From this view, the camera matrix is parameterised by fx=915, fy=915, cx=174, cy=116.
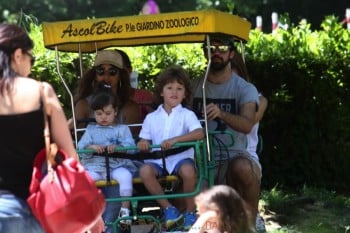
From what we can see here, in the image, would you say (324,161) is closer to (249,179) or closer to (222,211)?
(249,179)

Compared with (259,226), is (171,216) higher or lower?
higher

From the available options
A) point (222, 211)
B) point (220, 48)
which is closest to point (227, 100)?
point (220, 48)

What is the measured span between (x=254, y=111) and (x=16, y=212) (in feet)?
11.4

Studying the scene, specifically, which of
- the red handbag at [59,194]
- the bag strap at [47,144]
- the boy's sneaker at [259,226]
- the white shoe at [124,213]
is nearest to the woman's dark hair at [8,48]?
the bag strap at [47,144]

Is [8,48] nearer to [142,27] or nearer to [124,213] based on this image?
[142,27]

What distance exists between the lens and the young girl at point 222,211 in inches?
210

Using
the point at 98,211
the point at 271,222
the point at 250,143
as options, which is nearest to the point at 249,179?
the point at 250,143

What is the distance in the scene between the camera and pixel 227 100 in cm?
752

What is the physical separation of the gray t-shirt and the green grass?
1179 millimetres

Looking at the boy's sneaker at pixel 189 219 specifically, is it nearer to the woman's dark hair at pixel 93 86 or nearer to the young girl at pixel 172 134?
the young girl at pixel 172 134

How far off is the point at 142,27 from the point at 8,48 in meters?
2.52

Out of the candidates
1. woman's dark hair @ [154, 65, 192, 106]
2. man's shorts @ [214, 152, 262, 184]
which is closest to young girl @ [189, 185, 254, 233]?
woman's dark hair @ [154, 65, 192, 106]

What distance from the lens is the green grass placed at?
862 cm

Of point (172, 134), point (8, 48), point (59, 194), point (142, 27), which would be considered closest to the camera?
point (59, 194)
